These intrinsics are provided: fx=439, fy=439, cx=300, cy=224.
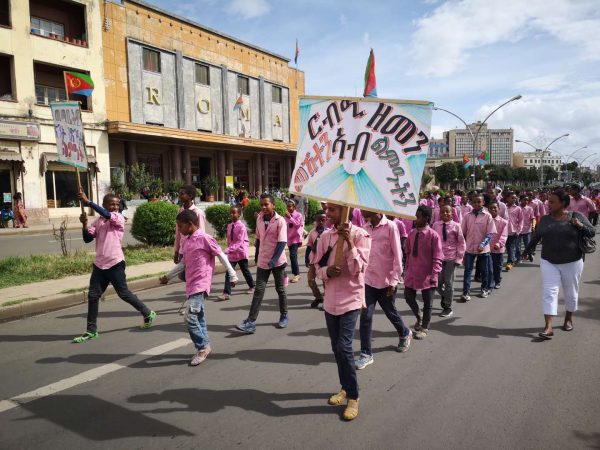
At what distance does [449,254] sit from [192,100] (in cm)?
2770

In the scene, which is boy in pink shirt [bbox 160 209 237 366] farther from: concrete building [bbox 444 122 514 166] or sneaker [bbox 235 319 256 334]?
concrete building [bbox 444 122 514 166]

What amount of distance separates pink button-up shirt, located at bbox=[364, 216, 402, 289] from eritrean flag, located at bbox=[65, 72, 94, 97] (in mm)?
4748

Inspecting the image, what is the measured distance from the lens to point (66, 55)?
23.7 metres

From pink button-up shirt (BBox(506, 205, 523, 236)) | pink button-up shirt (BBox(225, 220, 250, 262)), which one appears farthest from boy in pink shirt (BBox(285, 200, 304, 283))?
pink button-up shirt (BBox(506, 205, 523, 236))

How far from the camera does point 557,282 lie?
17.6ft

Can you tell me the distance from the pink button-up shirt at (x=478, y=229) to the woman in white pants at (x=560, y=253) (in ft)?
6.35

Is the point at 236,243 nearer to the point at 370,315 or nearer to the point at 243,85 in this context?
the point at 370,315

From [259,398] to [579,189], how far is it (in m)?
10.5

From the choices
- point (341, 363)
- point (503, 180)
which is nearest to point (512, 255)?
point (341, 363)

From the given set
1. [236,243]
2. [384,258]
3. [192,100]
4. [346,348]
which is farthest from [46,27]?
[346,348]

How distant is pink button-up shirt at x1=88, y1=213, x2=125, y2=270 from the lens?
5.46 metres

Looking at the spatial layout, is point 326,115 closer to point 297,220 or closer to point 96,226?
point 96,226

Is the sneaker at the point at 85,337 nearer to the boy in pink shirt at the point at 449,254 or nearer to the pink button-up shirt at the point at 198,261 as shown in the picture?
the pink button-up shirt at the point at 198,261

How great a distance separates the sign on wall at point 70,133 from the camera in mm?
5738
